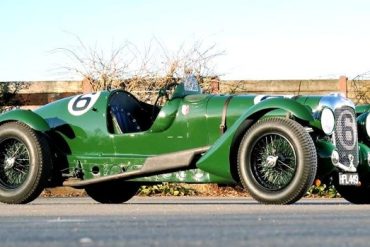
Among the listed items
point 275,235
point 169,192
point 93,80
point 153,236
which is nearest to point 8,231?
point 153,236

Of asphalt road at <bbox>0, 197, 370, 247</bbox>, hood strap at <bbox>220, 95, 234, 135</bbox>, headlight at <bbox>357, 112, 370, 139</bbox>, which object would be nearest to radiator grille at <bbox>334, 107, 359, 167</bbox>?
headlight at <bbox>357, 112, 370, 139</bbox>

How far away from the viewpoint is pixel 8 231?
18.5ft

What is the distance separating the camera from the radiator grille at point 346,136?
944 centimetres

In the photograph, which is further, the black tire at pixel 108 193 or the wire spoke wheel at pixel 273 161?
the black tire at pixel 108 193

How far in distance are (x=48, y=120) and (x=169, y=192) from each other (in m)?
4.10

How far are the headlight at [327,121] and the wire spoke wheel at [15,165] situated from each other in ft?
10.5

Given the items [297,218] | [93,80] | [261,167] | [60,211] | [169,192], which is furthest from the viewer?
[93,80]

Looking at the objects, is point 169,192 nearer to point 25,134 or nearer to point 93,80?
point 93,80

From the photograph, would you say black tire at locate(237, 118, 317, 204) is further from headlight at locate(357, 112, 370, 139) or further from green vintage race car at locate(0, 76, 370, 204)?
headlight at locate(357, 112, 370, 139)

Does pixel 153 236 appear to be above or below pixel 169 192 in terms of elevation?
above

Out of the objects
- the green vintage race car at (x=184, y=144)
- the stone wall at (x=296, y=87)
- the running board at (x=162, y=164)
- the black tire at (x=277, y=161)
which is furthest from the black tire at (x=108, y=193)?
the stone wall at (x=296, y=87)

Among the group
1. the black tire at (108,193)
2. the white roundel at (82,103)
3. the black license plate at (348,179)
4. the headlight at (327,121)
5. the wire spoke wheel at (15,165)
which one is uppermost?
the white roundel at (82,103)

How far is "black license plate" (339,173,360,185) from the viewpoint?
9.22 meters

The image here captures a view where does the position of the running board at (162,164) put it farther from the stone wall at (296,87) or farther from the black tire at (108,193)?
the stone wall at (296,87)
